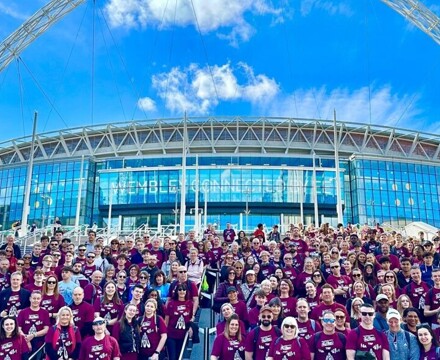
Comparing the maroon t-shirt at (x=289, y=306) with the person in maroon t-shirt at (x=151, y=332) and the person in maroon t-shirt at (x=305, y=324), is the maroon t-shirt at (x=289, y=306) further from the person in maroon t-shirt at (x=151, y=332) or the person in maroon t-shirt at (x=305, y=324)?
the person in maroon t-shirt at (x=151, y=332)

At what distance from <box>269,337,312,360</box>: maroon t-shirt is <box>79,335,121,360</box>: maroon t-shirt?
7.03 feet

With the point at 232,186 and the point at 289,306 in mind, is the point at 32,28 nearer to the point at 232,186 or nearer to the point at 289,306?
the point at 289,306

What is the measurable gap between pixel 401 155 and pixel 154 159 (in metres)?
32.7

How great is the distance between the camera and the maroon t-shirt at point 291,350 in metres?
5.78

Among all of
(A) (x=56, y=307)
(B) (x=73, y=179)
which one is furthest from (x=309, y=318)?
(B) (x=73, y=179)

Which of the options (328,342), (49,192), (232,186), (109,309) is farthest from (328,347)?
(49,192)

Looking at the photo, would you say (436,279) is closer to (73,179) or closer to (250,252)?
(250,252)

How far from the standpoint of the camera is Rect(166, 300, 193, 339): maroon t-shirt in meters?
7.27

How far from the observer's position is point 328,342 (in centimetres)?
602

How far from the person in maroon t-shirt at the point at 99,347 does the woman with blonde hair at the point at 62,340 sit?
46 cm

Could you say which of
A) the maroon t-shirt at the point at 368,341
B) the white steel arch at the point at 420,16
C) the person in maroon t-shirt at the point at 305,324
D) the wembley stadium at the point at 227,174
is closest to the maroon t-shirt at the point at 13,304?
the person in maroon t-shirt at the point at 305,324

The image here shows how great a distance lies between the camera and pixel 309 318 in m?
7.15

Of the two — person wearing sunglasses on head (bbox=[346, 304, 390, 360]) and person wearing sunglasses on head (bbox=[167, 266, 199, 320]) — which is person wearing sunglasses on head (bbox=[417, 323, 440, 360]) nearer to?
person wearing sunglasses on head (bbox=[346, 304, 390, 360])

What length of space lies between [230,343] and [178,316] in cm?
127
